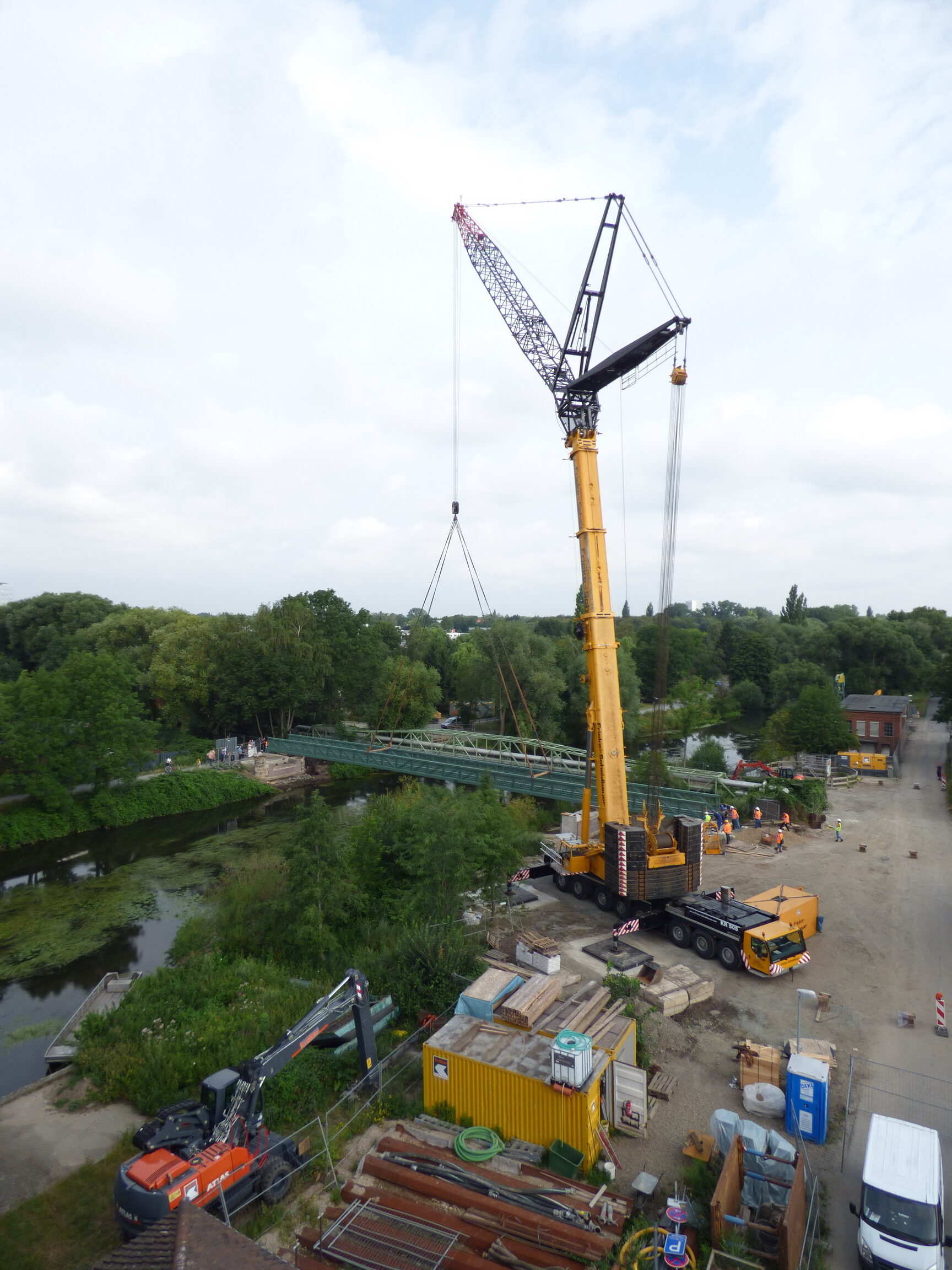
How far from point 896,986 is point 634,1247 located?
346 inches

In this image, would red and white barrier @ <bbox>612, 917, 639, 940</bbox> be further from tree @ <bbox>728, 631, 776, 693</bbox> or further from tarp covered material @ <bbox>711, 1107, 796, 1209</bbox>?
tree @ <bbox>728, 631, 776, 693</bbox>

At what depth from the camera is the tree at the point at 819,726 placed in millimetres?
34750

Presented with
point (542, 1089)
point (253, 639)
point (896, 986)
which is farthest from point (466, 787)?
point (542, 1089)

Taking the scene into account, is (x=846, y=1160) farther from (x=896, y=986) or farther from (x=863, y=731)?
(x=863, y=731)

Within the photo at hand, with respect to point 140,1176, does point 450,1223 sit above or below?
below

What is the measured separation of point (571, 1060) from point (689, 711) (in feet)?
144

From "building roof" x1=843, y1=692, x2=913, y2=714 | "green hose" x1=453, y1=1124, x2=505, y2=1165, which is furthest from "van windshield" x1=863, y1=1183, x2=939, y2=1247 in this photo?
"building roof" x1=843, y1=692, x2=913, y2=714

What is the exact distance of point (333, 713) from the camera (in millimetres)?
46719

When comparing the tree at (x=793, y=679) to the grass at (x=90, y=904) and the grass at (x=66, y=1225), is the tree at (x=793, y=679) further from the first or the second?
the grass at (x=66, y=1225)

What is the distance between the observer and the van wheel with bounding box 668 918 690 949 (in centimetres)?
1446

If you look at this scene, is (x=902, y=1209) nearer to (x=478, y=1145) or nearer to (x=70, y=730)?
(x=478, y=1145)

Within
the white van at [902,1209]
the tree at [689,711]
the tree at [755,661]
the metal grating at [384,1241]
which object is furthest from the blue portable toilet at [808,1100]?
the tree at [755,661]

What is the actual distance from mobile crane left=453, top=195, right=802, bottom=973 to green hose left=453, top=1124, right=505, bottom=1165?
7.00 metres

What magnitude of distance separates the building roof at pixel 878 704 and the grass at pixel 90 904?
108ft
